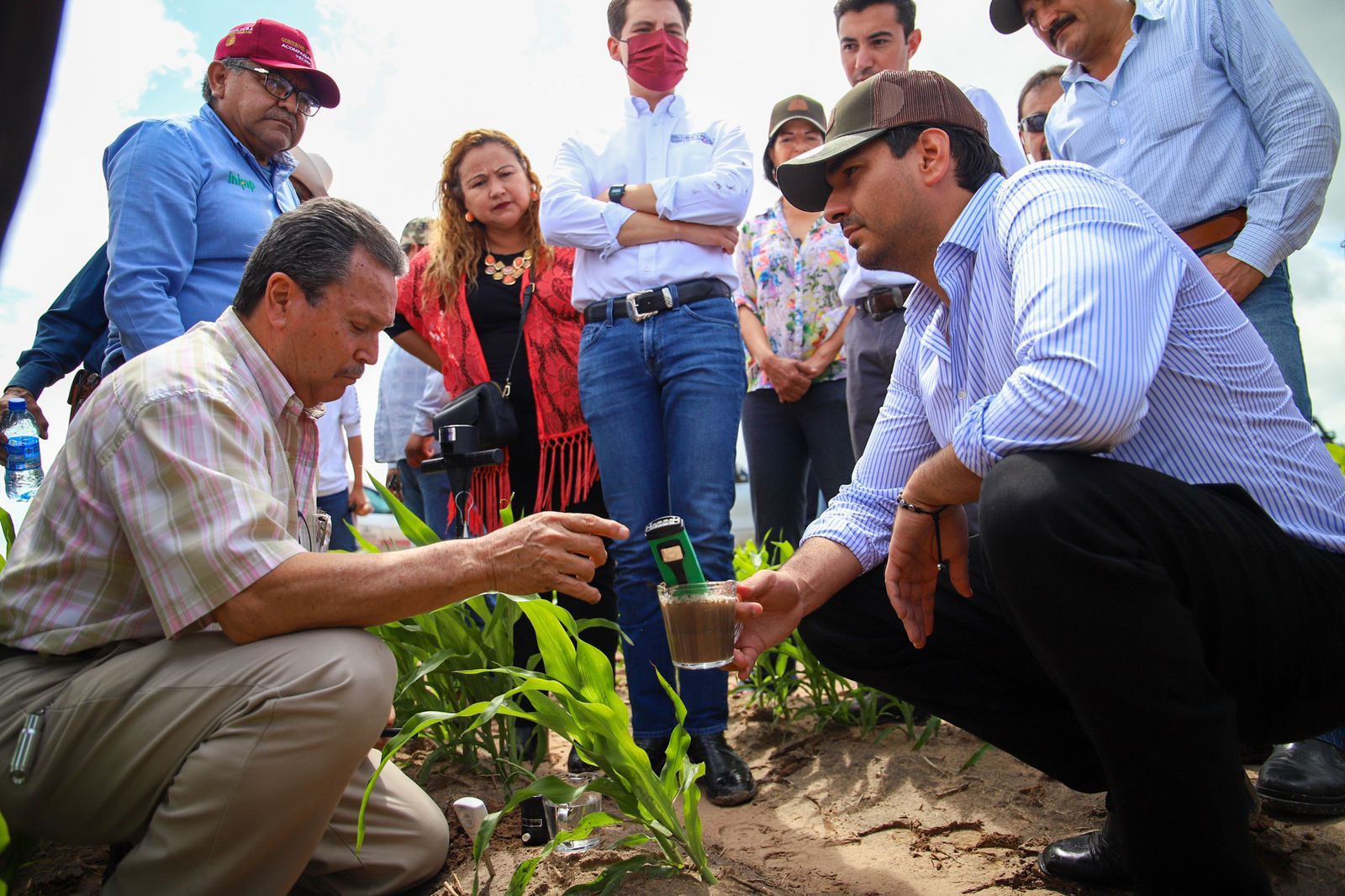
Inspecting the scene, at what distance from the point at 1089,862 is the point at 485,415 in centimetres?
213

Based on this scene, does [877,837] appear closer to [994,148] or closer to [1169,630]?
[1169,630]

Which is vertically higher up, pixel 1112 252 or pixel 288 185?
pixel 288 185

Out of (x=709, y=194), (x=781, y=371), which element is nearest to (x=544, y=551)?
(x=709, y=194)

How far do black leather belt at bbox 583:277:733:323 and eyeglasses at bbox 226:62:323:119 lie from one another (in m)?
1.18

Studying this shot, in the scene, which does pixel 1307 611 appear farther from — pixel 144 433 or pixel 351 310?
pixel 144 433

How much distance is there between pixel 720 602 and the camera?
6.12 ft

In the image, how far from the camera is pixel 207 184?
292 cm

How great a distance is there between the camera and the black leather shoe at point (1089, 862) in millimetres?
1877

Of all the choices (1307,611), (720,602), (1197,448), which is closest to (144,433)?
(720,602)

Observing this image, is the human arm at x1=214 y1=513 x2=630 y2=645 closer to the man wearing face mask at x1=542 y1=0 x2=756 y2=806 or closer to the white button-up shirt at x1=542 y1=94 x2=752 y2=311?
the man wearing face mask at x1=542 y1=0 x2=756 y2=806

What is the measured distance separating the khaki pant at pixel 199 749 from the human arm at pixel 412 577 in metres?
0.05

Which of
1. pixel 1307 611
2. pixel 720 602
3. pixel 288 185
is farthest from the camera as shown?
pixel 288 185

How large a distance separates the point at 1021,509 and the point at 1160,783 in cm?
45

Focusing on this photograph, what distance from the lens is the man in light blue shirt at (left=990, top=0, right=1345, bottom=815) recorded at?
2461 millimetres
